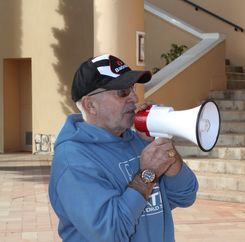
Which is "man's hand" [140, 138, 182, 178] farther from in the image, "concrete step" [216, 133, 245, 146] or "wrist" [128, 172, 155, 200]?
"concrete step" [216, 133, 245, 146]

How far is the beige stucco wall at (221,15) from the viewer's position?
42.3ft

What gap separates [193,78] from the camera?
34.4ft

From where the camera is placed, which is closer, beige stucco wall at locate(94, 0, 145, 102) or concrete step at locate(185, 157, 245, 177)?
concrete step at locate(185, 157, 245, 177)

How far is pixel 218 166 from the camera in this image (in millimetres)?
8188

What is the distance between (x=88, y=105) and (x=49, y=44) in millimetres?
10828

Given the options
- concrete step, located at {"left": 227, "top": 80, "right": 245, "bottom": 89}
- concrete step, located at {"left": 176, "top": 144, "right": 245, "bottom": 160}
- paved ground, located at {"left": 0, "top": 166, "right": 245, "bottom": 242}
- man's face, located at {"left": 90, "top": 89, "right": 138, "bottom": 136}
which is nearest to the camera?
man's face, located at {"left": 90, "top": 89, "right": 138, "bottom": 136}

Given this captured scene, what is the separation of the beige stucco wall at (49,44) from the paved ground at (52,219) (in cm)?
433

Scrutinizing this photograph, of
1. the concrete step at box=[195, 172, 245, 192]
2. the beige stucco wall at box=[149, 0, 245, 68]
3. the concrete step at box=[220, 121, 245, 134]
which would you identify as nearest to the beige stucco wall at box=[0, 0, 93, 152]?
the beige stucco wall at box=[149, 0, 245, 68]

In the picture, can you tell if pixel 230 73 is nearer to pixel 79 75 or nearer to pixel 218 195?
pixel 218 195

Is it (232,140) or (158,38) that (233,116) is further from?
(158,38)

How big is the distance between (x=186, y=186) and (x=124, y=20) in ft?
20.9

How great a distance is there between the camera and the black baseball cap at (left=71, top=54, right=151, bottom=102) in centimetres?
218

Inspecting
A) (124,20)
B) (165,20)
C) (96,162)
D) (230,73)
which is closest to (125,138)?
(96,162)

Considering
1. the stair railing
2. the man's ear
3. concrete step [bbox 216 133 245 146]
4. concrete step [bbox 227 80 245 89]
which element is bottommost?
concrete step [bbox 216 133 245 146]
